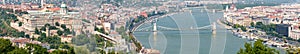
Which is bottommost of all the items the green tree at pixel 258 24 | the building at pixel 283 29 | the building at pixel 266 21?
the building at pixel 266 21

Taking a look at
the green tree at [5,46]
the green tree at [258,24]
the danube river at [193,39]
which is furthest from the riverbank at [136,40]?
the green tree at [5,46]

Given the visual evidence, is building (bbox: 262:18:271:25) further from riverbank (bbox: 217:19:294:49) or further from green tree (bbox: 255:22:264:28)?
riverbank (bbox: 217:19:294:49)

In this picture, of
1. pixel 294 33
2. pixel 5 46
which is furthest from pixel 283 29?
pixel 5 46

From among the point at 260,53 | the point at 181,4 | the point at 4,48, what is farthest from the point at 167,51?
the point at 181,4

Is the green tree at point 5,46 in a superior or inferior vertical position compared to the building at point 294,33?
superior

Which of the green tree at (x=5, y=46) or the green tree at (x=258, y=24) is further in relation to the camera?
the green tree at (x=258, y=24)

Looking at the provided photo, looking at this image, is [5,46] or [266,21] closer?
[5,46]

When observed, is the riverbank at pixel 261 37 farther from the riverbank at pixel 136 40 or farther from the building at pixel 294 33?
the riverbank at pixel 136 40

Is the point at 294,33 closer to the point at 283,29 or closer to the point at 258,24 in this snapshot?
the point at 283,29
